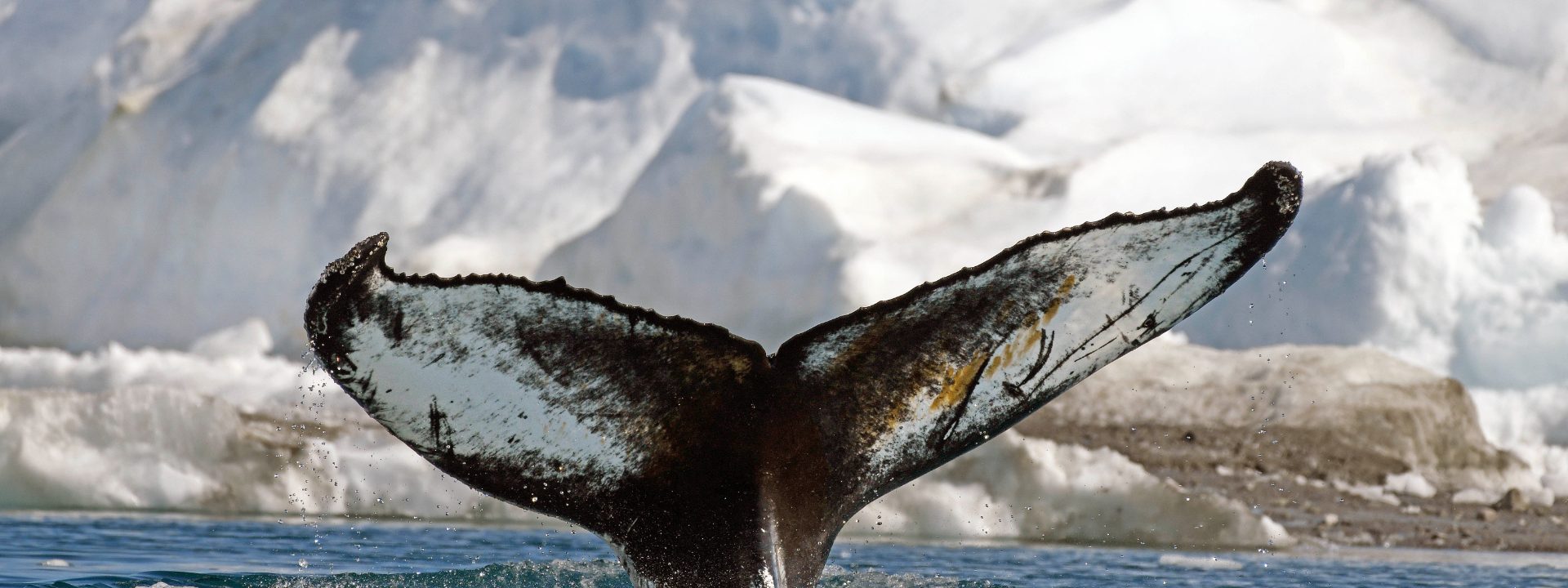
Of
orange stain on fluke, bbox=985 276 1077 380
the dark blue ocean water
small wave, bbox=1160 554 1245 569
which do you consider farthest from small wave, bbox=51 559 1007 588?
orange stain on fluke, bbox=985 276 1077 380

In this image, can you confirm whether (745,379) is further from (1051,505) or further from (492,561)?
(1051,505)

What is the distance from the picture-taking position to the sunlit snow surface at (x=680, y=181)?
17.6 m

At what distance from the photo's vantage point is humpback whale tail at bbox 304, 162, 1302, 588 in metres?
3.64

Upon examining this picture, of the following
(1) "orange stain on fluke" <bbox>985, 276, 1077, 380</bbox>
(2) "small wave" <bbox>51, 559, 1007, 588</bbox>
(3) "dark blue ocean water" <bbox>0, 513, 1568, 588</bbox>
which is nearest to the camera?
(1) "orange stain on fluke" <bbox>985, 276, 1077, 380</bbox>

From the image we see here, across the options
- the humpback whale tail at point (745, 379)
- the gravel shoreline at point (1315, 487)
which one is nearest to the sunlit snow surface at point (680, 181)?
the gravel shoreline at point (1315, 487)

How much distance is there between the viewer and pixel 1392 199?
17828 millimetres

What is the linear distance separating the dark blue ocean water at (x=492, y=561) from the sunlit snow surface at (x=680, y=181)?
2.41 meters

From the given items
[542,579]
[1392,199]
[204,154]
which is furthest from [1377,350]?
[204,154]

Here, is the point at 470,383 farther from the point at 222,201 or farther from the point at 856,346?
the point at 222,201

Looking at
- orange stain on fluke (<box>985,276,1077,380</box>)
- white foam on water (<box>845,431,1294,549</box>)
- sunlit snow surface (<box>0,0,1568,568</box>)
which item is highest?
sunlit snow surface (<box>0,0,1568,568</box>)

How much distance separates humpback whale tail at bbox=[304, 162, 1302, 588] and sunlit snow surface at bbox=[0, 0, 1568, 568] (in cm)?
901

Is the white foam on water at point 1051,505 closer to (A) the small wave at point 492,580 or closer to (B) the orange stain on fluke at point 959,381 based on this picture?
(A) the small wave at point 492,580

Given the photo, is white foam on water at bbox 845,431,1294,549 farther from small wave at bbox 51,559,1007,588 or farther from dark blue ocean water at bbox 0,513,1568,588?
small wave at bbox 51,559,1007,588

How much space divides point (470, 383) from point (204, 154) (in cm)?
2323
